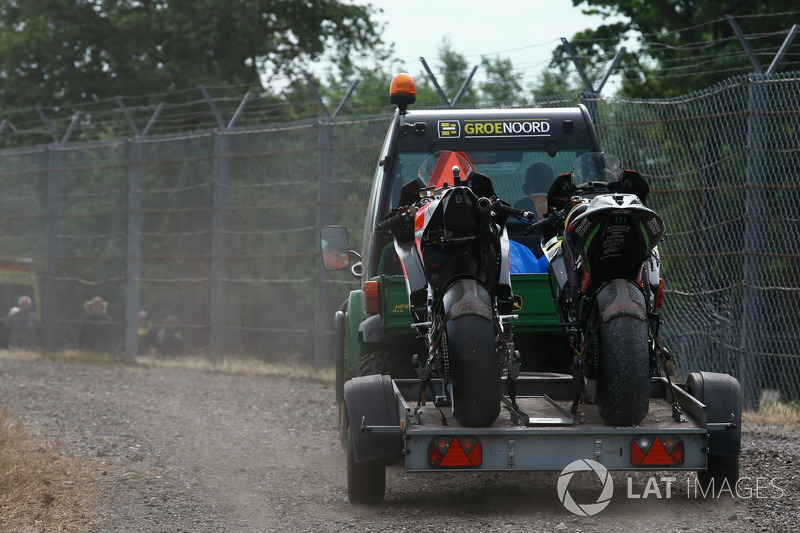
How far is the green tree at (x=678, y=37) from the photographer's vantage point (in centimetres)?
1725

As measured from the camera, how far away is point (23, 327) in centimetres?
Result: 1942

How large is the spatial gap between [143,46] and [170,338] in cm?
1613

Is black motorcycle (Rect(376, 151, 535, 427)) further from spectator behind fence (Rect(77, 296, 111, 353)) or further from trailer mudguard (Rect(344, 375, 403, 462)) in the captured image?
spectator behind fence (Rect(77, 296, 111, 353))

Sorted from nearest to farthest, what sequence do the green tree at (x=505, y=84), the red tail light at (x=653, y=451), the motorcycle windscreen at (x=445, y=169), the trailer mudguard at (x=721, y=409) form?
1. the red tail light at (x=653, y=451)
2. the trailer mudguard at (x=721, y=409)
3. the motorcycle windscreen at (x=445, y=169)
4. the green tree at (x=505, y=84)

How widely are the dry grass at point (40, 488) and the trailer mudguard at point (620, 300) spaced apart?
265 cm

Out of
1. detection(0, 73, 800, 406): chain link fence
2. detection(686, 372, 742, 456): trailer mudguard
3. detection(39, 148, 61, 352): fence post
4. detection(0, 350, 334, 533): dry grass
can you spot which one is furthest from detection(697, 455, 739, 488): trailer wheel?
detection(39, 148, 61, 352): fence post

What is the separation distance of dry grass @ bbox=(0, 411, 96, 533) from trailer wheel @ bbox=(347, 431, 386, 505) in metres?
1.28

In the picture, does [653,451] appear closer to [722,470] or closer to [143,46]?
[722,470]

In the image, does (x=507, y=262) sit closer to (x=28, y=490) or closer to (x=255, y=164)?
(x=28, y=490)

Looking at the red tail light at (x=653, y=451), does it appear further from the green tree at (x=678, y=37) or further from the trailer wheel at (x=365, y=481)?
the green tree at (x=678, y=37)

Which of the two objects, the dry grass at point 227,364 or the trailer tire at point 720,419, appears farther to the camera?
→ the dry grass at point 227,364

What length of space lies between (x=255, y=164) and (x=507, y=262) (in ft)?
31.7

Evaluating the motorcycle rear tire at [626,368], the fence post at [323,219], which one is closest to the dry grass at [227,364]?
the fence post at [323,219]

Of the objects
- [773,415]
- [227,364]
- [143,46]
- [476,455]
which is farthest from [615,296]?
[143,46]
